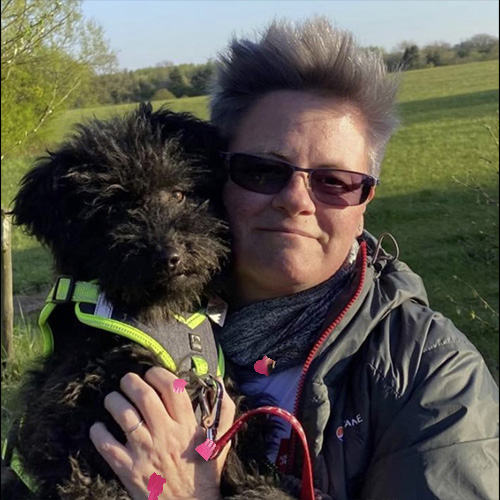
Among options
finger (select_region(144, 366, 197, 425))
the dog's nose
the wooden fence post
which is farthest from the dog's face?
the wooden fence post

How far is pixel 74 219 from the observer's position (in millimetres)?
2686

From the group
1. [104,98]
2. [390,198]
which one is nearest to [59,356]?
[104,98]

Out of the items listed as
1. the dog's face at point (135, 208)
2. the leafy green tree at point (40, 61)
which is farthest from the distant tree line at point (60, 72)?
the dog's face at point (135, 208)

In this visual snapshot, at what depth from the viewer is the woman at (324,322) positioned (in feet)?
7.34

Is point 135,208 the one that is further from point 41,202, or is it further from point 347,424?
point 347,424

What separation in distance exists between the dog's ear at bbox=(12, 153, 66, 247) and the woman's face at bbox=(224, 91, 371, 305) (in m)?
0.68

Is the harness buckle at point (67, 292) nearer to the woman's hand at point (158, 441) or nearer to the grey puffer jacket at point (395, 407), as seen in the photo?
the woman's hand at point (158, 441)

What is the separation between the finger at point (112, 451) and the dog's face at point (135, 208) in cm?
47

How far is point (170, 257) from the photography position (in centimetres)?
238

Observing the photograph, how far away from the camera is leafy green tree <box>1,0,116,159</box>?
4.28 m

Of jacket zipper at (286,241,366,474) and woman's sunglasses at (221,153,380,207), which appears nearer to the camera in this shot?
jacket zipper at (286,241,366,474)

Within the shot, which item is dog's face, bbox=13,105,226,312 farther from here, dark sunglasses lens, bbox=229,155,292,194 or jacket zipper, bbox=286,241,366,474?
jacket zipper, bbox=286,241,366,474

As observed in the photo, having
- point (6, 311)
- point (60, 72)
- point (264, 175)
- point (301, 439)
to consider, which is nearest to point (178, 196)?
point (264, 175)

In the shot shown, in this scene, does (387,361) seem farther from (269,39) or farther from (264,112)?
(269,39)
